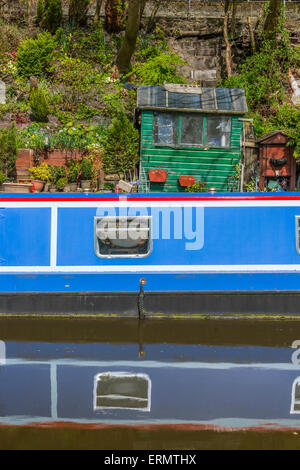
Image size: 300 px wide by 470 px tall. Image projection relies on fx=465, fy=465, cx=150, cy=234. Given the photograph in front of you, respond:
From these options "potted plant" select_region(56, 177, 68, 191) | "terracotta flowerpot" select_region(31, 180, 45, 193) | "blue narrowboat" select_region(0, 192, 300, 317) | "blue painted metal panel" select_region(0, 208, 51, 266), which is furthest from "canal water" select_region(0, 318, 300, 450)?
"potted plant" select_region(56, 177, 68, 191)

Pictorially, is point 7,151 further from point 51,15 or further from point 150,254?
point 51,15

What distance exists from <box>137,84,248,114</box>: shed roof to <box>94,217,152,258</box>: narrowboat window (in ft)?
23.5

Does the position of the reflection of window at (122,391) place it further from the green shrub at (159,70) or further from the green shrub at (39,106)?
the green shrub at (159,70)

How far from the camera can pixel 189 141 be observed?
13.4 m

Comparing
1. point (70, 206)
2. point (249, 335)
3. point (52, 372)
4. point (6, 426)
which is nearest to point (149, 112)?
point (70, 206)

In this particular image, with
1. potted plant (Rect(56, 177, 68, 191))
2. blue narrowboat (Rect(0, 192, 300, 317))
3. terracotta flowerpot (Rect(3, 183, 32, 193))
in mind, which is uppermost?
potted plant (Rect(56, 177, 68, 191))

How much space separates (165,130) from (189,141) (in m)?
0.76

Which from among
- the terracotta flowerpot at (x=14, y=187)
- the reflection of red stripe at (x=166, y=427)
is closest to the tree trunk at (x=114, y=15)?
the terracotta flowerpot at (x=14, y=187)

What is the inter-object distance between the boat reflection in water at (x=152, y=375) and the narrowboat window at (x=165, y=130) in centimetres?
782

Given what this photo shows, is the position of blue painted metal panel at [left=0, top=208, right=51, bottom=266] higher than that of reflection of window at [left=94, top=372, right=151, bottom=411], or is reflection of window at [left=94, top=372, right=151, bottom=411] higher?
blue painted metal panel at [left=0, top=208, right=51, bottom=266]

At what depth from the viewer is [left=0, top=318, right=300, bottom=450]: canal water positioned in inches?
139

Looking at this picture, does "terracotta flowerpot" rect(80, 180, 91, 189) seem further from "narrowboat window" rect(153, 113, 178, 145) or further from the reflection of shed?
the reflection of shed
